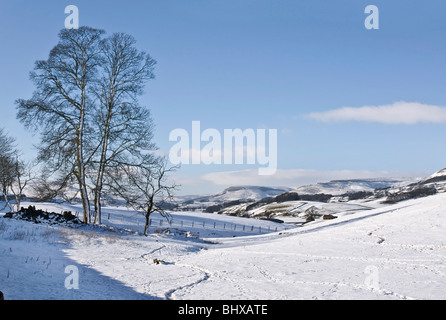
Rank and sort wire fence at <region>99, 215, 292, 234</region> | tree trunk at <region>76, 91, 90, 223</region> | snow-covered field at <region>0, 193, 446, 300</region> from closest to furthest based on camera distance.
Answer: snow-covered field at <region>0, 193, 446, 300</region>
tree trunk at <region>76, 91, 90, 223</region>
wire fence at <region>99, 215, 292, 234</region>

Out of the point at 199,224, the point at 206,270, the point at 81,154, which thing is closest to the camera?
the point at 206,270

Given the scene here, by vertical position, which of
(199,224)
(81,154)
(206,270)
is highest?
(81,154)

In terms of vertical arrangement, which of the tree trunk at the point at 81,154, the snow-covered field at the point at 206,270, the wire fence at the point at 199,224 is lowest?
the wire fence at the point at 199,224

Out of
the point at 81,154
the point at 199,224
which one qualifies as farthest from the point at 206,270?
the point at 199,224

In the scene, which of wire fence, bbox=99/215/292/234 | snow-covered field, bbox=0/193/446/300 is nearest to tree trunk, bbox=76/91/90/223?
snow-covered field, bbox=0/193/446/300

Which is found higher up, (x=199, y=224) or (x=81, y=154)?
→ (x=81, y=154)

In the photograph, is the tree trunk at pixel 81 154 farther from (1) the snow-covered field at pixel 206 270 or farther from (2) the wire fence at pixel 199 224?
(2) the wire fence at pixel 199 224

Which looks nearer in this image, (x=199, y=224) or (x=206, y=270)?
(x=206, y=270)

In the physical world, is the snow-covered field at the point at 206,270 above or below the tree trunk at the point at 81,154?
below

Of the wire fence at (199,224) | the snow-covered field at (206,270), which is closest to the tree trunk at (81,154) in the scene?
the snow-covered field at (206,270)

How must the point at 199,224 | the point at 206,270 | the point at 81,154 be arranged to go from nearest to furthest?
the point at 206,270 → the point at 81,154 → the point at 199,224

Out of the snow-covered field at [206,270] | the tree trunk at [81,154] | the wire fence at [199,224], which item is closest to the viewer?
the snow-covered field at [206,270]

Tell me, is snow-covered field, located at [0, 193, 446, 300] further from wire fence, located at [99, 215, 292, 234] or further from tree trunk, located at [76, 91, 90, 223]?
wire fence, located at [99, 215, 292, 234]

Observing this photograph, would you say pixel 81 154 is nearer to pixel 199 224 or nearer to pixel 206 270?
pixel 206 270
